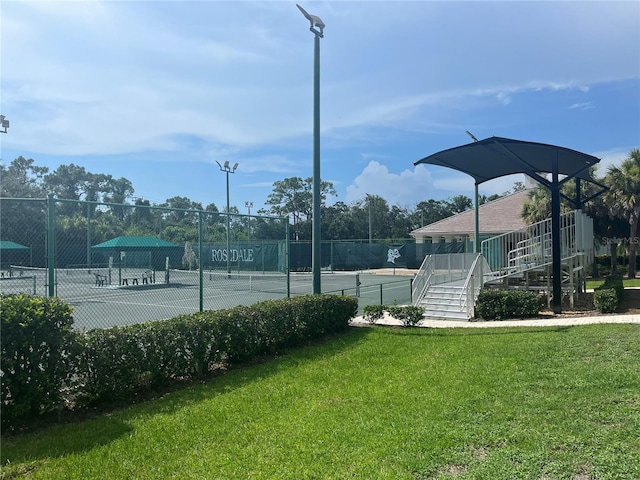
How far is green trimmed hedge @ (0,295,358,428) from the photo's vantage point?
4.45 metres

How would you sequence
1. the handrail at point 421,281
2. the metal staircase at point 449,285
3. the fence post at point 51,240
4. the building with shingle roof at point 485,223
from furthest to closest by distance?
the building with shingle roof at point 485,223
the handrail at point 421,281
the metal staircase at point 449,285
the fence post at point 51,240

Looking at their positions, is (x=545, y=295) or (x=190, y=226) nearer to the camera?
(x=190, y=226)

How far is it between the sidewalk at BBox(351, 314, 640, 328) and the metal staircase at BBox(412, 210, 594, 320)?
1.00 metres

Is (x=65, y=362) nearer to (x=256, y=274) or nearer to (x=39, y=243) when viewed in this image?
(x=39, y=243)

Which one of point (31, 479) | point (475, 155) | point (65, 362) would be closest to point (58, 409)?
point (65, 362)

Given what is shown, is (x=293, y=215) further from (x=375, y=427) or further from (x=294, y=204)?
(x=375, y=427)

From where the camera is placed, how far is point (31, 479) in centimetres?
344

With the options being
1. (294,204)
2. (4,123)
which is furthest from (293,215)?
(4,123)

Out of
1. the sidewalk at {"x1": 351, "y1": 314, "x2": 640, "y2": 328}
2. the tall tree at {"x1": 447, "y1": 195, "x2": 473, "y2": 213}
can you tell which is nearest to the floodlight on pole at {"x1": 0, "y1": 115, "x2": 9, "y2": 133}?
the sidewalk at {"x1": 351, "y1": 314, "x2": 640, "y2": 328}

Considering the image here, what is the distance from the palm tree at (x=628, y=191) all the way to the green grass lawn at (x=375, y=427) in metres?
18.0

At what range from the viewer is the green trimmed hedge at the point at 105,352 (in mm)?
4445

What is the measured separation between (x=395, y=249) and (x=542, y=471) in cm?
A: 3435

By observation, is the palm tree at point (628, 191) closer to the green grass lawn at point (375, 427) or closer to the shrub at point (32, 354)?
the green grass lawn at point (375, 427)

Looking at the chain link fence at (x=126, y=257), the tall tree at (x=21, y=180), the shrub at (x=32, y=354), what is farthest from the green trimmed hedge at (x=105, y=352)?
the tall tree at (x=21, y=180)
